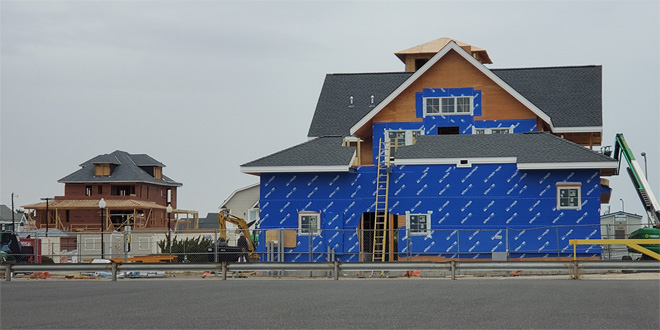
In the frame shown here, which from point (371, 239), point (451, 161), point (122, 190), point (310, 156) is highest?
point (122, 190)

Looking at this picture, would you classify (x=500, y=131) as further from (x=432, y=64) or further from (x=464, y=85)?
(x=432, y=64)

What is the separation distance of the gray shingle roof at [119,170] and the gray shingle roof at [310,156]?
67.2m

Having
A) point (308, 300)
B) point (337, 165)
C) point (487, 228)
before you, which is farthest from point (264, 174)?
point (308, 300)

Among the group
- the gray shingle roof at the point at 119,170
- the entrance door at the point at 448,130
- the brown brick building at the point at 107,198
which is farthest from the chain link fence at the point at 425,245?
the gray shingle roof at the point at 119,170

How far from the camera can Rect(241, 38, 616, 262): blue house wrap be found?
3991 centimetres

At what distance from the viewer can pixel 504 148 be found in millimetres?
41719

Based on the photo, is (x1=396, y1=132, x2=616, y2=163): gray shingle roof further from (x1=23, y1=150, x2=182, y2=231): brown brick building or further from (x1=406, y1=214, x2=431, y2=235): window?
(x1=23, y1=150, x2=182, y2=231): brown brick building

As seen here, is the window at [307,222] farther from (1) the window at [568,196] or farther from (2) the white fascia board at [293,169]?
(1) the window at [568,196]

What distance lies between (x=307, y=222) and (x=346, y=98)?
13.0 m

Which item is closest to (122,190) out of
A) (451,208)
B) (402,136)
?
(402,136)

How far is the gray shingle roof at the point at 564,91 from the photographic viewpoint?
155 feet

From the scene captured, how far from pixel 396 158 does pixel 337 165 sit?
274 cm

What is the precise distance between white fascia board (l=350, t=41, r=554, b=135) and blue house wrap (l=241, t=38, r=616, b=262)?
0.21ft

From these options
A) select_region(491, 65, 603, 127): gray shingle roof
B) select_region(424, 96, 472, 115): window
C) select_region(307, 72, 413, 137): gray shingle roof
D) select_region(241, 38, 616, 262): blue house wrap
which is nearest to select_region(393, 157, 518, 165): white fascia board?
select_region(241, 38, 616, 262): blue house wrap
